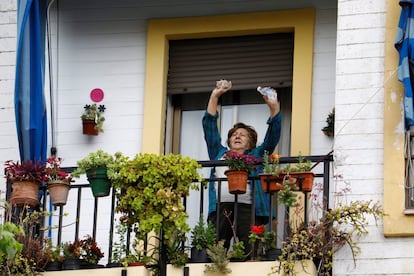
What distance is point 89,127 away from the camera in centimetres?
1847

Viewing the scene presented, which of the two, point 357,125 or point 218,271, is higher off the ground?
point 357,125

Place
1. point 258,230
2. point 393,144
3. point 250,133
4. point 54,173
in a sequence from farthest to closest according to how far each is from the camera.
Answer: point 250,133 < point 54,173 < point 258,230 < point 393,144

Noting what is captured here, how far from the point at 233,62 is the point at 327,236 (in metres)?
3.07

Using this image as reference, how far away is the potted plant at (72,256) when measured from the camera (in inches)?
662

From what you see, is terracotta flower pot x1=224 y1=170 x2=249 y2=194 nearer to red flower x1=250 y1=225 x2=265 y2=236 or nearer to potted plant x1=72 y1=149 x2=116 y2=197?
red flower x1=250 y1=225 x2=265 y2=236

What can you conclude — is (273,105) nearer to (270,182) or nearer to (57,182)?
(270,182)

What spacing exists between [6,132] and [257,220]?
2.94 m

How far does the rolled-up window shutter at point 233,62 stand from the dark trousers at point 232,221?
178 cm

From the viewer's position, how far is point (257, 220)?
17219 mm

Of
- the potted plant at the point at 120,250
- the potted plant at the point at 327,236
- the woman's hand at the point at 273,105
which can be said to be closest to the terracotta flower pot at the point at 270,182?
the potted plant at the point at 327,236

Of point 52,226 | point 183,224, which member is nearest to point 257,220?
point 183,224

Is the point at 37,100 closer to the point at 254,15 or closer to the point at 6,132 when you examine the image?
the point at 6,132

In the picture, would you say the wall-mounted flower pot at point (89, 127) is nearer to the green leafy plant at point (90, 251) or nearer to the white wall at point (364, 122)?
the green leafy plant at point (90, 251)

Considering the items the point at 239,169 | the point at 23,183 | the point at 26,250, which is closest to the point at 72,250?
the point at 26,250
